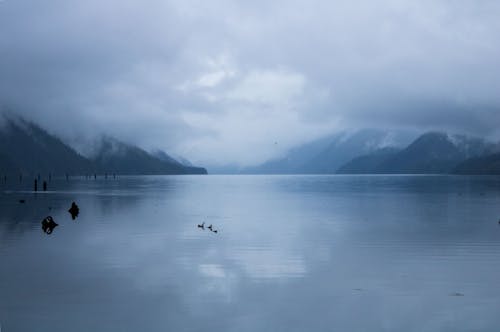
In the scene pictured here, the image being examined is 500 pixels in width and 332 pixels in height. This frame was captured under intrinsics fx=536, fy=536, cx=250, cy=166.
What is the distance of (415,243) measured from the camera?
47125 millimetres

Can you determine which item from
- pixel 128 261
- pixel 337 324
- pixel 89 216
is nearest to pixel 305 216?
pixel 89 216

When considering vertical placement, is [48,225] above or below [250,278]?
above

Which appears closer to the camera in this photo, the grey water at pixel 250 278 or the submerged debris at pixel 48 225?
the grey water at pixel 250 278

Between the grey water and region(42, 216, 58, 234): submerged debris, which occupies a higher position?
region(42, 216, 58, 234): submerged debris

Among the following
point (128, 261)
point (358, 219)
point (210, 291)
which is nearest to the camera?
point (210, 291)

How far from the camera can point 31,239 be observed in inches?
1944

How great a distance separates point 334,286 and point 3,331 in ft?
55.6

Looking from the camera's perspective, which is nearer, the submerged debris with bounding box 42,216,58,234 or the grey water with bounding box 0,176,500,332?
the grey water with bounding box 0,176,500,332

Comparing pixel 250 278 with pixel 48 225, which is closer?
pixel 250 278

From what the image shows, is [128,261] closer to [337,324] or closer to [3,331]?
[3,331]

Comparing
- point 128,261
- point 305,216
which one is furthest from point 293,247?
point 305,216

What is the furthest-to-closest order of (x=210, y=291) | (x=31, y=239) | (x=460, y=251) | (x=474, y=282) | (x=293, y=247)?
(x=31, y=239)
(x=293, y=247)
(x=460, y=251)
(x=474, y=282)
(x=210, y=291)

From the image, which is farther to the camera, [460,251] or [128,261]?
[460,251]

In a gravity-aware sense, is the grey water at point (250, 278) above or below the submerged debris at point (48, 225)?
below
